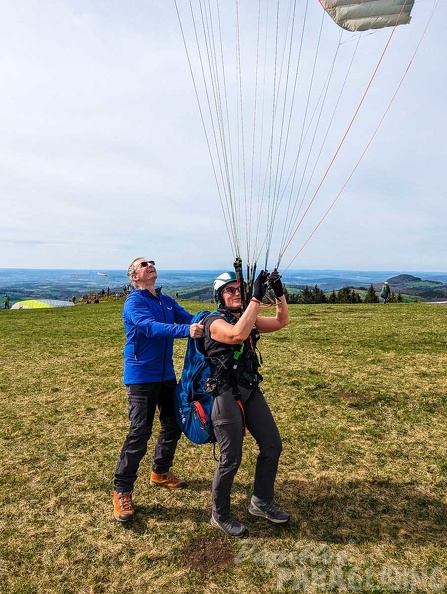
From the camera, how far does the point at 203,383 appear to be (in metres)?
4.56

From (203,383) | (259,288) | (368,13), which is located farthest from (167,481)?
(368,13)

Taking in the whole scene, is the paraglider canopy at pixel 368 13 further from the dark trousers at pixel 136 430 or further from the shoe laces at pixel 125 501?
the shoe laces at pixel 125 501

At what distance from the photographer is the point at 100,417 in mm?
7988

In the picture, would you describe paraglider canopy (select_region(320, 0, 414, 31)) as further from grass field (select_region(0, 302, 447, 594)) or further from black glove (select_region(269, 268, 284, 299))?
grass field (select_region(0, 302, 447, 594))

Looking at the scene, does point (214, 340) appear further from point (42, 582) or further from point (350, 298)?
point (350, 298)

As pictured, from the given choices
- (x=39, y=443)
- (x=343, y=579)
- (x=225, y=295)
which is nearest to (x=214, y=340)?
(x=225, y=295)

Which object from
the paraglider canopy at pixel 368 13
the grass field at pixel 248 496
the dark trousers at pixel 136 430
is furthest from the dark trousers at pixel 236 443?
the paraglider canopy at pixel 368 13

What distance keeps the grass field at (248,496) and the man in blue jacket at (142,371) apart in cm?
56

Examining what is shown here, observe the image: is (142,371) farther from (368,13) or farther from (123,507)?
(368,13)

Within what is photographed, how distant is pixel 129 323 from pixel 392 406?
5768mm

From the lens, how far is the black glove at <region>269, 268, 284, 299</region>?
4531 mm

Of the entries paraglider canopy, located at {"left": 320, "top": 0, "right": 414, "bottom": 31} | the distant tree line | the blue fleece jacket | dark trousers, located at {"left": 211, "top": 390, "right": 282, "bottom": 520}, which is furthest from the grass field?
the distant tree line

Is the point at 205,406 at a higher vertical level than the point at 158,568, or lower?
higher

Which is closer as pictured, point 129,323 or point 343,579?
→ point 343,579
